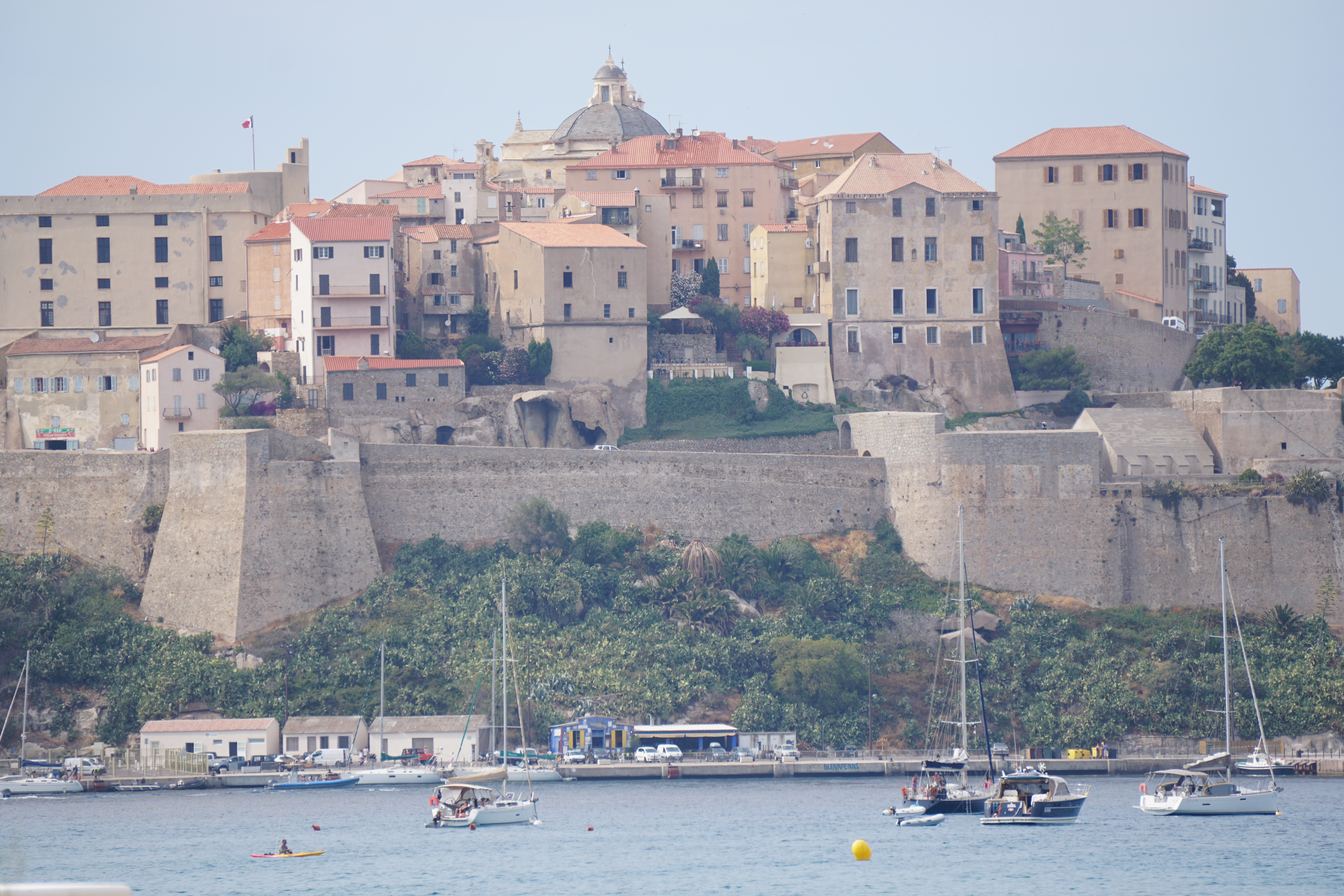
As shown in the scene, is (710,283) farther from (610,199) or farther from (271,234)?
(271,234)

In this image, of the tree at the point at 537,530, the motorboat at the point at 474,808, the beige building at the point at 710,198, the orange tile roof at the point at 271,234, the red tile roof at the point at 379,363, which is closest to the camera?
the motorboat at the point at 474,808

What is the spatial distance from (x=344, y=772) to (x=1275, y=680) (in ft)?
76.8

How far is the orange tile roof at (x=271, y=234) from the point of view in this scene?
63844mm

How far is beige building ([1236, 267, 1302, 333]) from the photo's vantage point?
275 ft

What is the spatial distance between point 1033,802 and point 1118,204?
33.0m

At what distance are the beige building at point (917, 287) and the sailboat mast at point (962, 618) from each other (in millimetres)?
9439

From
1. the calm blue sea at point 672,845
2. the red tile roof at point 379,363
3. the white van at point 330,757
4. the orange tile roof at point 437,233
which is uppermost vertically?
the orange tile roof at point 437,233

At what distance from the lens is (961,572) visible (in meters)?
51.8

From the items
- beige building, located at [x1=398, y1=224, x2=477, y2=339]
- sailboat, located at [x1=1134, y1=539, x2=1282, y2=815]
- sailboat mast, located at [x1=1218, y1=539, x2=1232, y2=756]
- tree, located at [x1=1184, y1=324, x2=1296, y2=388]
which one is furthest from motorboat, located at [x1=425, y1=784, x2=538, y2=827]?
tree, located at [x1=1184, y1=324, x2=1296, y2=388]

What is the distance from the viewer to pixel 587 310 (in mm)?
63000

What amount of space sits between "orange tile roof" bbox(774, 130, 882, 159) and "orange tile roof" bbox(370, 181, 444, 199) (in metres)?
14.5

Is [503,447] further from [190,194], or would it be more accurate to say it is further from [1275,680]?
[1275,680]

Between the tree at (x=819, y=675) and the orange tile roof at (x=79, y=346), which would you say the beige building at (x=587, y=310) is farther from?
the tree at (x=819, y=675)

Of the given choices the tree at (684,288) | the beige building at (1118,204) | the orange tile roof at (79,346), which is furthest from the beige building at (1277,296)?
the orange tile roof at (79,346)
